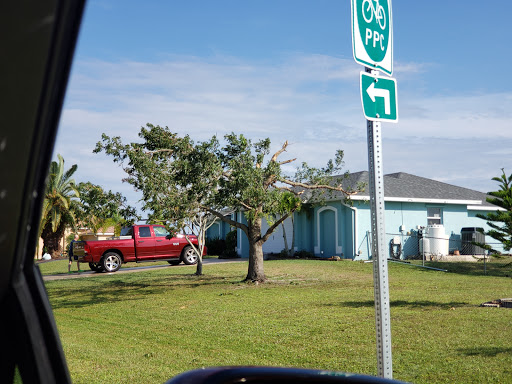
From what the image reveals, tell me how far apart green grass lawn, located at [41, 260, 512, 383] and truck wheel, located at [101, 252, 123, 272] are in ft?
18.1

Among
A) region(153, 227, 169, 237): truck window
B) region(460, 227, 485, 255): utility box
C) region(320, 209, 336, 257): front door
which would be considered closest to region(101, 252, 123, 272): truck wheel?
region(153, 227, 169, 237): truck window

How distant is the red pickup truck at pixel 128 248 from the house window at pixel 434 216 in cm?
1445

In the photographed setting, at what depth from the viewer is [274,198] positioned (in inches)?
670

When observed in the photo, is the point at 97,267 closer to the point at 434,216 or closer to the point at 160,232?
the point at 160,232

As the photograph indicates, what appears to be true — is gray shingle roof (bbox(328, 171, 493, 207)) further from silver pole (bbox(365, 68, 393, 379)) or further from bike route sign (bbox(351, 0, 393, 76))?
silver pole (bbox(365, 68, 393, 379))

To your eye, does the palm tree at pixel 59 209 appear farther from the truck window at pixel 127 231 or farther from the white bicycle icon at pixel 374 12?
the white bicycle icon at pixel 374 12

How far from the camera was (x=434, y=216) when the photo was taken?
3206cm

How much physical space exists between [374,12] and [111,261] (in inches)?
908

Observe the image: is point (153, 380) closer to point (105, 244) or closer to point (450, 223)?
point (105, 244)

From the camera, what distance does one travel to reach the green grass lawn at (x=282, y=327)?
7719 mm

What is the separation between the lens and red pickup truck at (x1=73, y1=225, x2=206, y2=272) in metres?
25.2

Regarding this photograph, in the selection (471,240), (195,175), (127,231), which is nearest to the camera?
(195,175)

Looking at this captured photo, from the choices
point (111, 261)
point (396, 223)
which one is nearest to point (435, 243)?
point (396, 223)

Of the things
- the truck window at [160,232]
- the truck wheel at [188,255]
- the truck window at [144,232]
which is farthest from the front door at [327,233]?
the truck window at [144,232]
